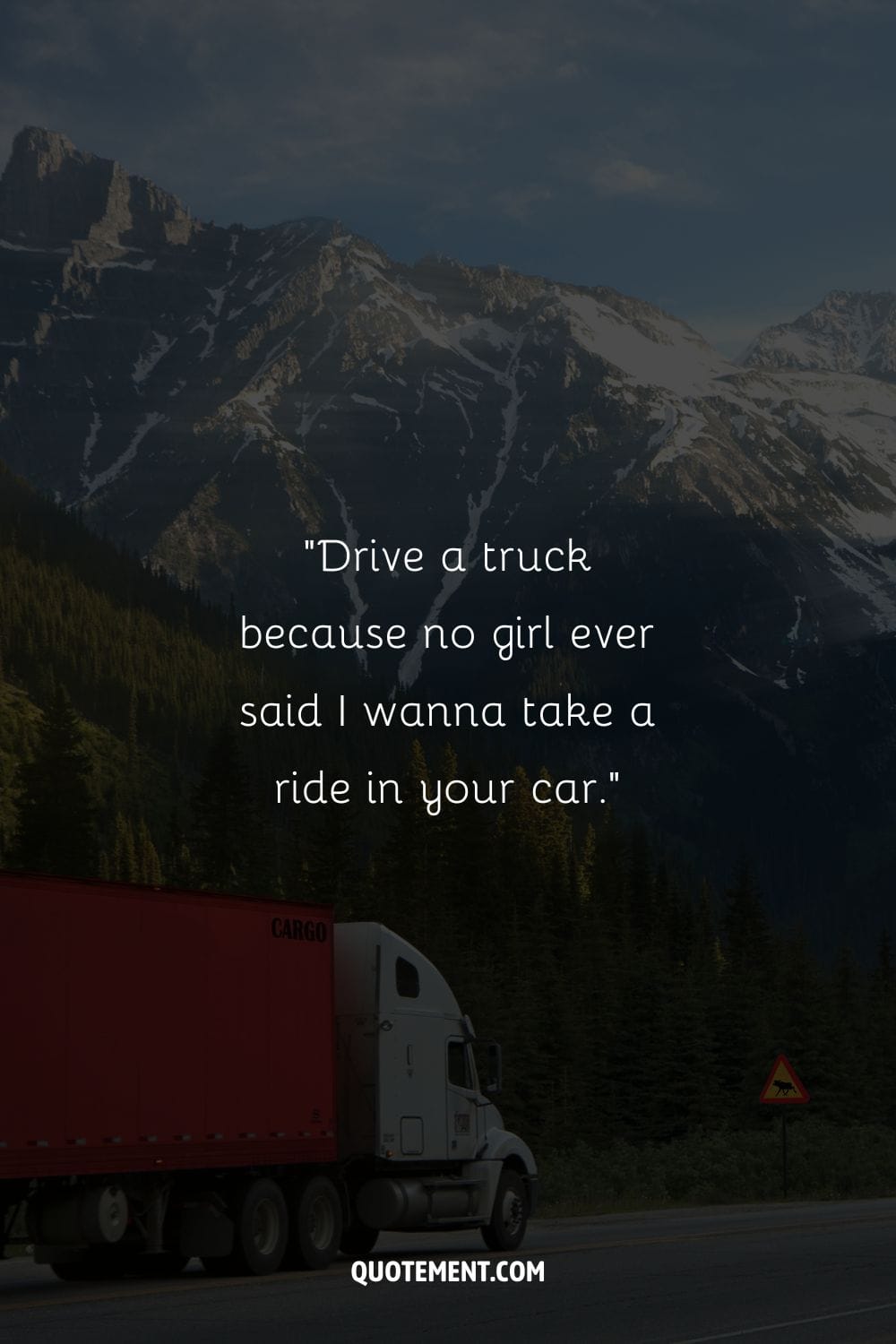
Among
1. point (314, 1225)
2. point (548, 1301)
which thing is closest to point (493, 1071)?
point (314, 1225)

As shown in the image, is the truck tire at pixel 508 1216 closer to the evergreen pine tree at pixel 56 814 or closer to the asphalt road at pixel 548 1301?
the asphalt road at pixel 548 1301

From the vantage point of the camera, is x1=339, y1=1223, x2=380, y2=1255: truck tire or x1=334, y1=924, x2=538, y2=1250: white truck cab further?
x1=339, y1=1223, x2=380, y2=1255: truck tire

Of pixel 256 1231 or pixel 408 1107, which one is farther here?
pixel 408 1107

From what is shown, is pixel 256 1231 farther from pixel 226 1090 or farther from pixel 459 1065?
pixel 459 1065

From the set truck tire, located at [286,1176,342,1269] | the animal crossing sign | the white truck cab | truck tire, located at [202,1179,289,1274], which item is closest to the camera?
truck tire, located at [202,1179,289,1274]

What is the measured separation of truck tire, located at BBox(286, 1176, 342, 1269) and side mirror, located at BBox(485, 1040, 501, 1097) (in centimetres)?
371

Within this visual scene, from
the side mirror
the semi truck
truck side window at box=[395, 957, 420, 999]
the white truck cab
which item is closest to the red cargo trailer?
the semi truck

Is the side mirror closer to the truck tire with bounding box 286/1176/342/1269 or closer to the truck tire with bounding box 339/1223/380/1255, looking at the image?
the truck tire with bounding box 339/1223/380/1255

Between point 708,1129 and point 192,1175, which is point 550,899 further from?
point 192,1175

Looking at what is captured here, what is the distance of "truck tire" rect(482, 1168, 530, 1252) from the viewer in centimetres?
2583

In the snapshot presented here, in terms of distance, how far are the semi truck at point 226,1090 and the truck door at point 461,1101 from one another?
0.11 feet

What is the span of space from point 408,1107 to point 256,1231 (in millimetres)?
3318

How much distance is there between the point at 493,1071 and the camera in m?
26.9

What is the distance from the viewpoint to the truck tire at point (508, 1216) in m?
25.8
